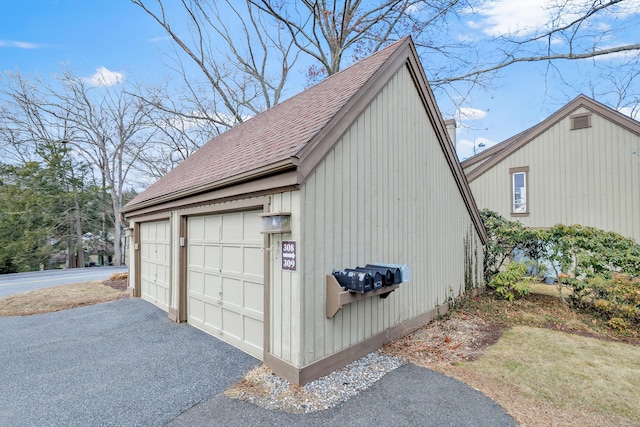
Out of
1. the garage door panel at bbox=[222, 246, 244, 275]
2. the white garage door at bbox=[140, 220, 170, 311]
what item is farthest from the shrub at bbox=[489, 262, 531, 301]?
the white garage door at bbox=[140, 220, 170, 311]

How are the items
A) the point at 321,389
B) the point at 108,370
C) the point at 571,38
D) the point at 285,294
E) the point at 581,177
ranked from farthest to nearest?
the point at 571,38
the point at 581,177
the point at 108,370
the point at 285,294
the point at 321,389

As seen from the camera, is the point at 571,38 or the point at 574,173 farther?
the point at 571,38

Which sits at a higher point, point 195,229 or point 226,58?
point 226,58

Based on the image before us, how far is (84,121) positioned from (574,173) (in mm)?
26595

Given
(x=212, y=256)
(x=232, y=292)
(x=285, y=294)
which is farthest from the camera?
(x=212, y=256)

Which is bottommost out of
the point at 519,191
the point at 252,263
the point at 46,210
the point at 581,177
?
the point at 252,263

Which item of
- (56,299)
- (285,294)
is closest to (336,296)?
(285,294)

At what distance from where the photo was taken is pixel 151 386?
11.7ft

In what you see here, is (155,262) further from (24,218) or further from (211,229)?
(24,218)

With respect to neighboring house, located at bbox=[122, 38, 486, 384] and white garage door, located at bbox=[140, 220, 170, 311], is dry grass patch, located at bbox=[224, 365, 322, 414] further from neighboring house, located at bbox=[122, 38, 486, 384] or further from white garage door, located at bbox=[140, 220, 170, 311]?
white garage door, located at bbox=[140, 220, 170, 311]

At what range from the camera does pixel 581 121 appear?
384 inches

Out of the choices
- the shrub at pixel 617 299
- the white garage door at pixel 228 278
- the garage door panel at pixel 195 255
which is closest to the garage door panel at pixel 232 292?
the white garage door at pixel 228 278

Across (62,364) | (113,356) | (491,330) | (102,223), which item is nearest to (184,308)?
(113,356)

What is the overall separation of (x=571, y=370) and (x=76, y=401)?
6.03m
